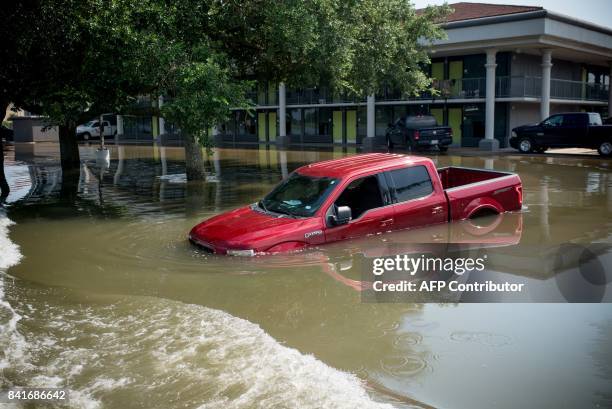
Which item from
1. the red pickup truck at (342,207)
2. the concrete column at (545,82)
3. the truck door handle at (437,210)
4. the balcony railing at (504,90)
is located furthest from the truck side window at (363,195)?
the concrete column at (545,82)

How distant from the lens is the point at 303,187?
9805 millimetres

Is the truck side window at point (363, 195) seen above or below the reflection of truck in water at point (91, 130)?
below

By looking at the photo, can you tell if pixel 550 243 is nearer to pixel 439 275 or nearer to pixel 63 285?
pixel 439 275

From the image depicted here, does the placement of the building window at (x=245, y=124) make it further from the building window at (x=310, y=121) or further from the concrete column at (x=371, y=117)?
the concrete column at (x=371, y=117)

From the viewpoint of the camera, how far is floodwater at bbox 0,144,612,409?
16.3 ft

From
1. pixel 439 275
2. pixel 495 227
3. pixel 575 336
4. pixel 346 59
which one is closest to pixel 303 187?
pixel 439 275

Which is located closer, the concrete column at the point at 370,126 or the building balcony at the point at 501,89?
the building balcony at the point at 501,89

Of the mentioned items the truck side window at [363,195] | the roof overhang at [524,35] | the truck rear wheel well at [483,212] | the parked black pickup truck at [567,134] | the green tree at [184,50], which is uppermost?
the roof overhang at [524,35]

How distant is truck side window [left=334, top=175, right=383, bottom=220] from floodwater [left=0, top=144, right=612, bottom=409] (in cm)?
58

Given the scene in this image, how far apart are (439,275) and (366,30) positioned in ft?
45.8

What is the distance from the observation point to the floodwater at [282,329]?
195 inches

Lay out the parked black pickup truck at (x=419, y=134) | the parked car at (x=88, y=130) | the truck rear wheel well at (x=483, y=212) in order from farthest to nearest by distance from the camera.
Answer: the parked car at (x=88, y=130), the parked black pickup truck at (x=419, y=134), the truck rear wheel well at (x=483, y=212)

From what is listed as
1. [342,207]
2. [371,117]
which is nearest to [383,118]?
[371,117]

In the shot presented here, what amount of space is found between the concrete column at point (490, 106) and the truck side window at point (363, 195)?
24217 millimetres
